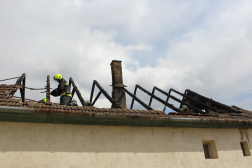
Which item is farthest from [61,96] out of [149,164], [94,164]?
[149,164]

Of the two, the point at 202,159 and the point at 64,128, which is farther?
the point at 202,159

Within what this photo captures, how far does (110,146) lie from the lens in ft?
15.8

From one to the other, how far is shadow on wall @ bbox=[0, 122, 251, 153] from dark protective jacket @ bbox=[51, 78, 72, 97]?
359cm

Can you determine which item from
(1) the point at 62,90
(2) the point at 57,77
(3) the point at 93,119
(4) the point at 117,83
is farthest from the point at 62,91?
(3) the point at 93,119

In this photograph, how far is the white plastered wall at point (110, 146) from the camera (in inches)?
162

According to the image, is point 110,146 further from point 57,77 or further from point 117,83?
point 117,83

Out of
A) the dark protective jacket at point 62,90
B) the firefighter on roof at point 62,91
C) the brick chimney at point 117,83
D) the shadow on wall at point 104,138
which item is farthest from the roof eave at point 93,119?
the brick chimney at point 117,83

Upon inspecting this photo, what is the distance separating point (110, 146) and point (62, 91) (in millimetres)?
4168

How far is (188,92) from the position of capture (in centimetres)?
1197

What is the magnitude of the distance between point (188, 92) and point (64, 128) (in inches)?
360

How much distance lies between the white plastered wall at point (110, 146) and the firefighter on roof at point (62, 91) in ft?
11.3

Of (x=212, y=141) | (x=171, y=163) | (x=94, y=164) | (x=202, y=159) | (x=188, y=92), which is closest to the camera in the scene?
(x=94, y=164)

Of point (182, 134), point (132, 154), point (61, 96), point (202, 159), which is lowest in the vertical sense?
point (202, 159)

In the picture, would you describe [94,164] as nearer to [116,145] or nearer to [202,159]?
[116,145]
